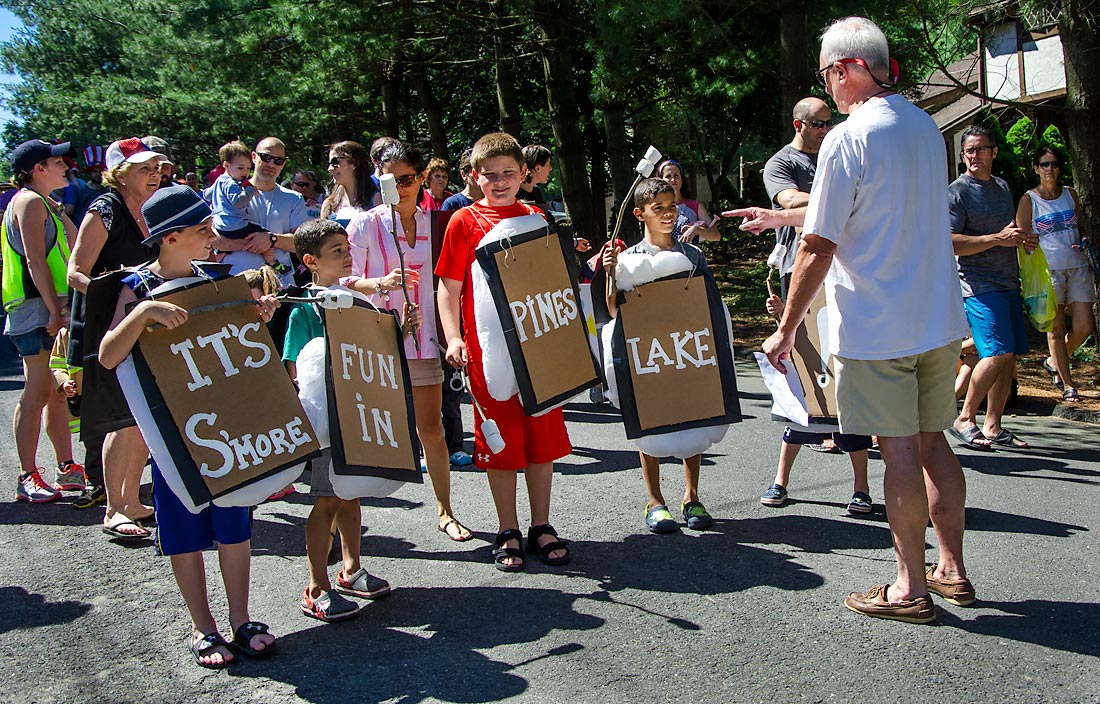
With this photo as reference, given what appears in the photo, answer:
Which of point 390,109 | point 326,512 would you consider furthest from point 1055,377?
point 390,109

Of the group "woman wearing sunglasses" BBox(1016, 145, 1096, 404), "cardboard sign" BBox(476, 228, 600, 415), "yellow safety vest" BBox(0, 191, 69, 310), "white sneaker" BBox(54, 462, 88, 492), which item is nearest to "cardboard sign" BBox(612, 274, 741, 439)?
"cardboard sign" BBox(476, 228, 600, 415)

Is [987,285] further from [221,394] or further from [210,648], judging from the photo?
[210,648]

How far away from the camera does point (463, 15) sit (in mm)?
13758

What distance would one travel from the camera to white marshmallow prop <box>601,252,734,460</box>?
4.92 meters

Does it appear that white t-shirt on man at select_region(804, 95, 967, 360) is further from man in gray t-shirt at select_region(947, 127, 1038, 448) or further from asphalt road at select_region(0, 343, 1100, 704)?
man in gray t-shirt at select_region(947, 127, 1038, 448)

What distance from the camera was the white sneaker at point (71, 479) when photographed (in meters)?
6.19

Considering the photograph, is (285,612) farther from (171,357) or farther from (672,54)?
(672,54)

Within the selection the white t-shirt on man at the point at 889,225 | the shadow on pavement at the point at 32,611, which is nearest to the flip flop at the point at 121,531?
the shadow on pavement at the point at 32,611

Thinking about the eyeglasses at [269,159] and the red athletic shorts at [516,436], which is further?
the eyeglasses at [269,159]

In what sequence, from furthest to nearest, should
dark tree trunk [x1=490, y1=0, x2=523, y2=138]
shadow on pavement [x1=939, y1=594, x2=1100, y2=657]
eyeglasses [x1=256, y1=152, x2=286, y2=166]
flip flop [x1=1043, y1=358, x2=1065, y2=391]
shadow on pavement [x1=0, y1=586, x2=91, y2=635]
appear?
dark tree trunk [x1=490, y1=0, x2=523, y2=138] → flip flop [x1=1043, y1=358, x2=1065, y2=391] → eyeglasses [x1=256, y1=152, x2=286, y2=166] → shadow on pavement [x1=0, y1=586, x2=91, y2=635] → shadow on pavement [x1=939, y1=594, x2=1100, y2=657]

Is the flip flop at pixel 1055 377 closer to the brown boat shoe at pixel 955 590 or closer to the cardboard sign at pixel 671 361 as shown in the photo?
the cardboard sign at pixel 671 361

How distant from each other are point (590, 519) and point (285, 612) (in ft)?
5.78

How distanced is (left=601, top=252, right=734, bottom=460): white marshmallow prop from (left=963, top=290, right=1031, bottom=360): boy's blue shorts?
257cm

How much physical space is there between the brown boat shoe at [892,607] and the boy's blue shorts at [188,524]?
236 centimetres
